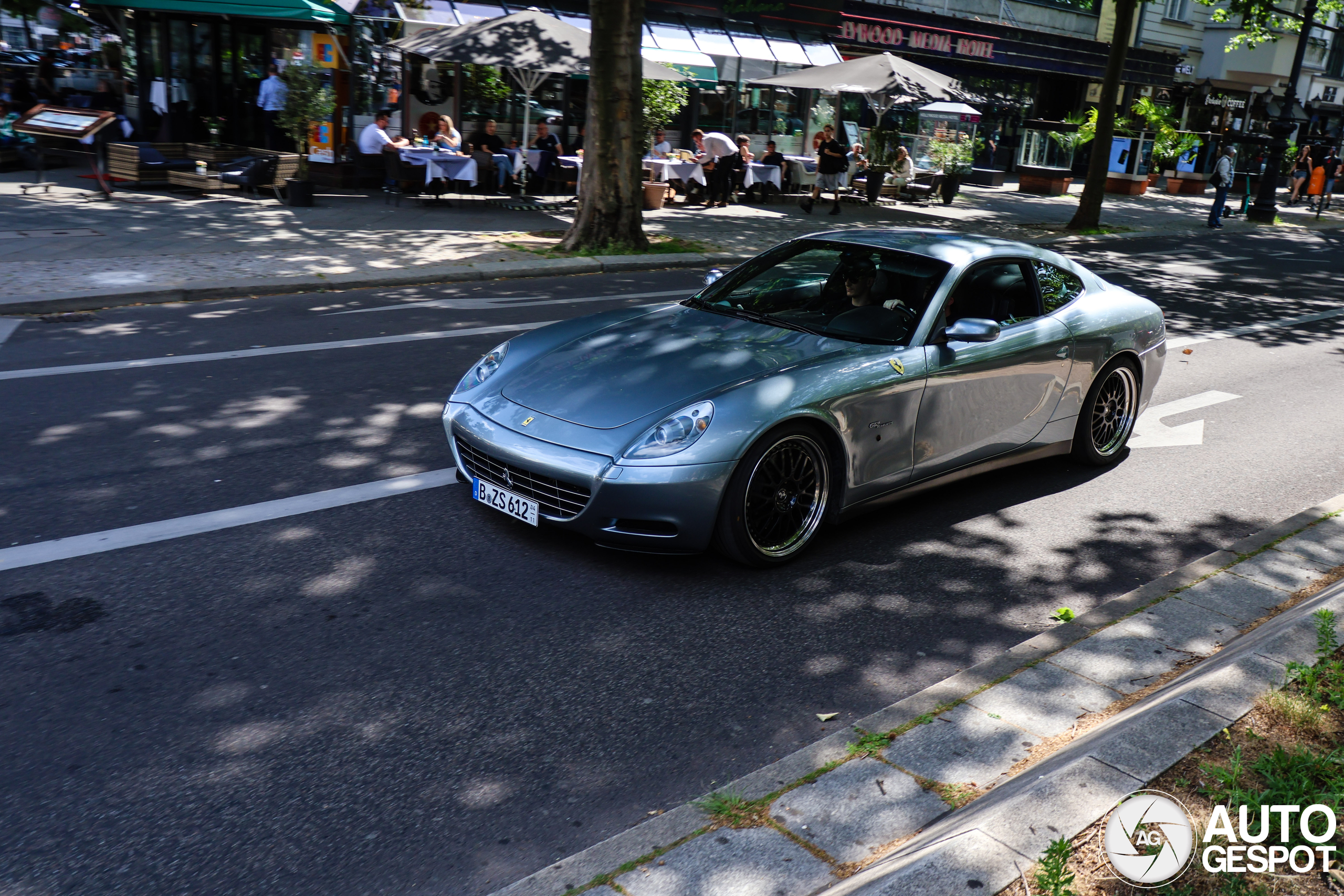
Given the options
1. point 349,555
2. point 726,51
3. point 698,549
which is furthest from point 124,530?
point 726,51

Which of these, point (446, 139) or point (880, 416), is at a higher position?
point (446, 139)

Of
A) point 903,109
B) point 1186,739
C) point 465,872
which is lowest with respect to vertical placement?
point 465,872

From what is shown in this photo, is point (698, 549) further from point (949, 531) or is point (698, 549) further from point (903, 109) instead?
point (903, 109)

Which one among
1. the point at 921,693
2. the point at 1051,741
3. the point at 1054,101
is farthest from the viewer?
the point at 1054,101

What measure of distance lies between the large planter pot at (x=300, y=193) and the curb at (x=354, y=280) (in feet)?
17.2

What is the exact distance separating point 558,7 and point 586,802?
22891mm

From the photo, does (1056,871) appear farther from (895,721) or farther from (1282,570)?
(1282,570)

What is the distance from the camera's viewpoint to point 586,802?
326 cm

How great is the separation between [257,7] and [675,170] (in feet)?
25.5

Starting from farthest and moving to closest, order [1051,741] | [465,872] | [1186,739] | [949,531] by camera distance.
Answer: [949,531] < [1051,741] < [1186,739] < [465,872]

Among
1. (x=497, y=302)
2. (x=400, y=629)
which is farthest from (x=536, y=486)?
(x=497, y=302)

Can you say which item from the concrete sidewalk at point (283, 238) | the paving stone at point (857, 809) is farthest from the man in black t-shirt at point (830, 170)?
the paving stone at point (857, 809)

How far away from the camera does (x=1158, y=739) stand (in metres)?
3.24

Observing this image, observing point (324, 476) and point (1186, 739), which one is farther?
point (324, 476)
